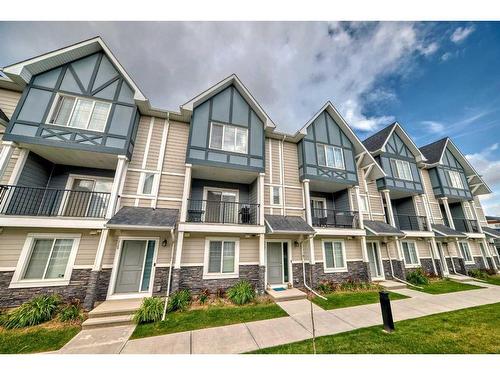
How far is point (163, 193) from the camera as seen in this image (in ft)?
30.7

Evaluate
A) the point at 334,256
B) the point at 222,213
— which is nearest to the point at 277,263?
the point at 334,256

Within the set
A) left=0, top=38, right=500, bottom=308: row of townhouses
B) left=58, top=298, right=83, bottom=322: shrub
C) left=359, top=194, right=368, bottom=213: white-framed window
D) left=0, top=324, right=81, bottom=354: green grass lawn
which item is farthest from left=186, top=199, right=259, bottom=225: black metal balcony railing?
left=359, top=194, right=368, bottom=213: white-framed window

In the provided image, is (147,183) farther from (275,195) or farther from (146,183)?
(275,195)

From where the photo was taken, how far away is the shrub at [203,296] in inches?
309

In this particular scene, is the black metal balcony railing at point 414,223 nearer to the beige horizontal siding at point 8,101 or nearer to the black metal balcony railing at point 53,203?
the black metal balcony railing at point 53,203

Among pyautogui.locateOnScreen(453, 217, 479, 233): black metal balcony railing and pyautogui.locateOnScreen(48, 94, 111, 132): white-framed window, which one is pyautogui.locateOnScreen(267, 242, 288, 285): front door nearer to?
pyautogui.locateOnScreen(48, 94, 111, 132): white-framed window

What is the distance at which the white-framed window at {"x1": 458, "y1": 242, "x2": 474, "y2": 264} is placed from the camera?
16375 mm

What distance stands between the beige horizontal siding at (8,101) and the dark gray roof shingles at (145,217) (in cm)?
687

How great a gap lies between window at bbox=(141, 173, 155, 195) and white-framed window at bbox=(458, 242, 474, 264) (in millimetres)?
26245

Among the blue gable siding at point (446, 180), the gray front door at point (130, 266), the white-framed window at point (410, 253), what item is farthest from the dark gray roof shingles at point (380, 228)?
the gray front door at point (130, 266)

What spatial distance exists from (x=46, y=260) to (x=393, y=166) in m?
22.5

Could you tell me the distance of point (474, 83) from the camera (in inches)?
464

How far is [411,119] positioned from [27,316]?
28.4 meters
